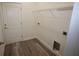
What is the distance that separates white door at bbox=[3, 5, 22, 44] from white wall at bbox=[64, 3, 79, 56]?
679mm

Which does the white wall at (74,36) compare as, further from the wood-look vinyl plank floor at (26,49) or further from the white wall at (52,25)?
the wood-look vinyl plank floor at (26,49)

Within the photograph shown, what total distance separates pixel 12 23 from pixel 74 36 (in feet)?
2.72

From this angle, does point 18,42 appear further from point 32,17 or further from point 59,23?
point 59,23

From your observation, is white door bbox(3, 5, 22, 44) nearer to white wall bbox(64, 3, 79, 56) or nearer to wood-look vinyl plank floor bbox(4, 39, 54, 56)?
wood-look vinyl plank floor bbox(4, 39, 54, 56)

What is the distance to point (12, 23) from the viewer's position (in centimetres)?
132

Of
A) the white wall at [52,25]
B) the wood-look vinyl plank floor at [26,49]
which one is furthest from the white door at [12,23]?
the white wall at [52,25]

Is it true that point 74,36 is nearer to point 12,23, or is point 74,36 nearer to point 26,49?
point 26,49

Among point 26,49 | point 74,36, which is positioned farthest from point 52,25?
point 26,49

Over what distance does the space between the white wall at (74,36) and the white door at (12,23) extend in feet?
2.23

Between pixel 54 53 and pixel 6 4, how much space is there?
3.00 feet

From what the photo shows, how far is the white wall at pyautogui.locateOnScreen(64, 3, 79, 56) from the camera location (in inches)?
47.4

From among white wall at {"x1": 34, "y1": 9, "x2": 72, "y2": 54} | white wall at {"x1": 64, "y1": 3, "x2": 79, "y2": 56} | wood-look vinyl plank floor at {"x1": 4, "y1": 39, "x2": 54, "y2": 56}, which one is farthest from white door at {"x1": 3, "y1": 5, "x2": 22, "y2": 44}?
white wall at {"x1": 64, "y1": 3, "x2": 79, "y2": 56}

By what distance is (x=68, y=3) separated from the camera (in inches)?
49.5

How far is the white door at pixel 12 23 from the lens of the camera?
4.23ft
